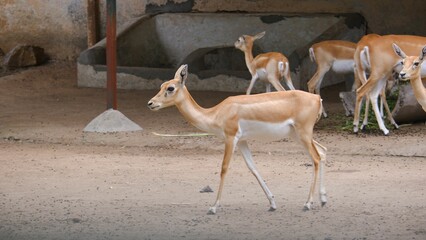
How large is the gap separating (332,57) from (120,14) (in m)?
5.86

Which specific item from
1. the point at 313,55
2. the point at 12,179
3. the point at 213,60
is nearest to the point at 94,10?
the point at 213,60

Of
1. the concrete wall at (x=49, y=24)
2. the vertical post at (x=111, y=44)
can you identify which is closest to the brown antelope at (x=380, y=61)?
the vertical post at (x=111, y=44)

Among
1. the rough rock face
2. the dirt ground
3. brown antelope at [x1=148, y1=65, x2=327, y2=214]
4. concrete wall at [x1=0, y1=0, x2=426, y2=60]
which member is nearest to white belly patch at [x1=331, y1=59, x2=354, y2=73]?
the dirt ground

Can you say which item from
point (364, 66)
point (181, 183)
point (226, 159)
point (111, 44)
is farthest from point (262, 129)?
point (111, 44)

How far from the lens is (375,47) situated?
36.0ft

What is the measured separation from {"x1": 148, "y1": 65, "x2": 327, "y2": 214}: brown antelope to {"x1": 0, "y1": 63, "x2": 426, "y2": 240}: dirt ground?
0.47 metres

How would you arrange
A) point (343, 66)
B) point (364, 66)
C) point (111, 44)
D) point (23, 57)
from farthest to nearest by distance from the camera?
point (23, 57) < point (343, 66) < point (111, 44) < point (364, 66)

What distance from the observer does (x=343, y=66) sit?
40.5 ft

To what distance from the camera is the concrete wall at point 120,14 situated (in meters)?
15.0

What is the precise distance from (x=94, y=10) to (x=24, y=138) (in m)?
6.28

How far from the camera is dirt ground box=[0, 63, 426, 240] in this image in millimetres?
6664

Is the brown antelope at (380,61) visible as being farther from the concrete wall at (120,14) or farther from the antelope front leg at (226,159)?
the antelope front leg at (226,159)

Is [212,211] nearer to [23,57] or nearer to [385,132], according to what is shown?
[385,132]

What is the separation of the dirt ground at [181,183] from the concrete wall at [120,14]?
2.66 meters
